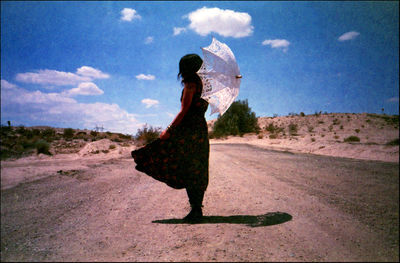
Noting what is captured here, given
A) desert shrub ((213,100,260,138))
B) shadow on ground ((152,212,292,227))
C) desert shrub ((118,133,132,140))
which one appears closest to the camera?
shadow on ground ((152,212,292,227))

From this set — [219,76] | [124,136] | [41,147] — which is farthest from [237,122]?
[219,76]

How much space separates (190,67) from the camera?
2.89 m

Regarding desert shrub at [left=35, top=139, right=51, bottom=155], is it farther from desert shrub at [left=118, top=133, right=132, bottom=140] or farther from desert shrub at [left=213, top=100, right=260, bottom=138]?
desert shrub at [left=213, top=100, right=260, bottom=138]

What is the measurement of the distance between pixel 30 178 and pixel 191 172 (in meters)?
3.82

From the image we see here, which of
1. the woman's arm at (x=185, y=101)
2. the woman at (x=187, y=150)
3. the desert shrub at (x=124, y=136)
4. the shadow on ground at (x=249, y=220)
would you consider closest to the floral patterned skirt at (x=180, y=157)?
the woman at (x=187, y=150)

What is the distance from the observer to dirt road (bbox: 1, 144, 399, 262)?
2.06 metres

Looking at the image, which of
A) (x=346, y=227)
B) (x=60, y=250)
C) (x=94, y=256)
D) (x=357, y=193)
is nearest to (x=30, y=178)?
(x=60, y=250)

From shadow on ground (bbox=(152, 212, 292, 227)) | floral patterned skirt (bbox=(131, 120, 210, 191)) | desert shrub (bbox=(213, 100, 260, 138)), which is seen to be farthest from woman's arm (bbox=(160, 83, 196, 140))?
desert shrub (bbox=(213, 100, 260, 138))

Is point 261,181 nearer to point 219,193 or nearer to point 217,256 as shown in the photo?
point 219,193

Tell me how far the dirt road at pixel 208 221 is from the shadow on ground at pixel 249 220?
0.01 metres

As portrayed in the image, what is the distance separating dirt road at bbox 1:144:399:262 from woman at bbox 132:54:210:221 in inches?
20.3

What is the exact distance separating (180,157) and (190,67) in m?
1.17

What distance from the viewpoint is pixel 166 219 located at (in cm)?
302

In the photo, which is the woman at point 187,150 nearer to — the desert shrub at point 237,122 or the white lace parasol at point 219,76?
the white lace parasol at point 219,76
